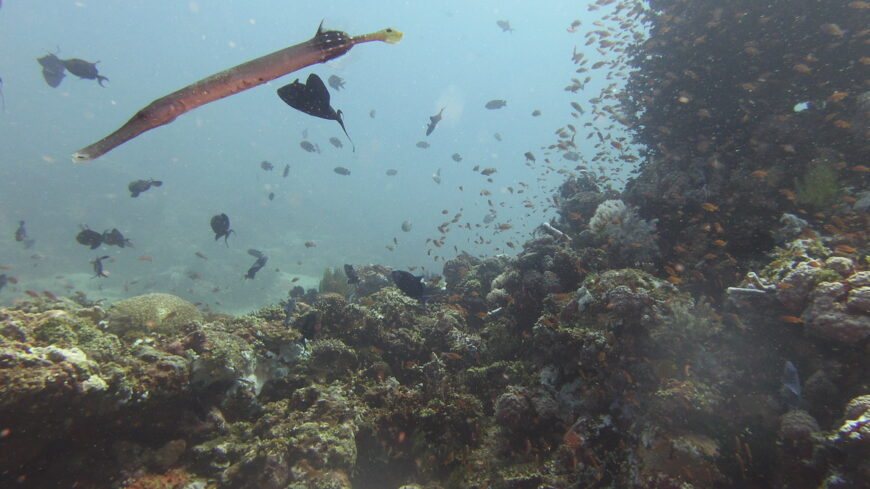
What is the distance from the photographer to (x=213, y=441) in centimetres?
424

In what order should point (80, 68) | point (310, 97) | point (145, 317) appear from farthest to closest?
point (80, 68) → point (145, 317) → point (310, 97)

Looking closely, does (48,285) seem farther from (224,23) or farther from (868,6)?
(224,23)

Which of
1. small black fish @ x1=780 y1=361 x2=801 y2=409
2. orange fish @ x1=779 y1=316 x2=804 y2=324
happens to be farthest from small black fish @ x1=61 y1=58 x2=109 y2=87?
small black fish @ x1=780 y1=361 x2=801 y2=409

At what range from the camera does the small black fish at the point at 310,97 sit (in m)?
2.78

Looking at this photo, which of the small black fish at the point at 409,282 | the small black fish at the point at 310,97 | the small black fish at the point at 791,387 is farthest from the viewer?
the small black fish at the point at 409,282

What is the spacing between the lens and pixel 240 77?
1.64 meters

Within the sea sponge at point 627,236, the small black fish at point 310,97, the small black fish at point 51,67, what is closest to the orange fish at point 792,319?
the sea sponge at point 627,236

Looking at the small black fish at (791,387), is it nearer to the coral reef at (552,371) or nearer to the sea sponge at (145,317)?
the coral reef at (552,371)

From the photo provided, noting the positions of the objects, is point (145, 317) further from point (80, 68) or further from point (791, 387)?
point (791, 387)

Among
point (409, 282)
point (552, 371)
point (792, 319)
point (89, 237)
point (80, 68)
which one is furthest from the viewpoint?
point (89, 237)

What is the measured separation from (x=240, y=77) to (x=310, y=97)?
4.23 ft

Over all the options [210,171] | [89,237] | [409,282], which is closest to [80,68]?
[89,237]

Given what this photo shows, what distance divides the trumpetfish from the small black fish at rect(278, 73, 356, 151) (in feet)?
3.28

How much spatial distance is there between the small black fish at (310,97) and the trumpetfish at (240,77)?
1.00 metres
